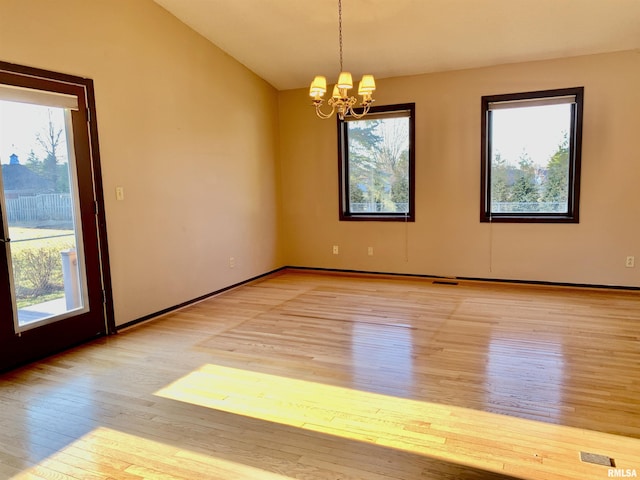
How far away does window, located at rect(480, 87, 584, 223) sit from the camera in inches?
202

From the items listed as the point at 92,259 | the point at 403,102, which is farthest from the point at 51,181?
the point at 403,102

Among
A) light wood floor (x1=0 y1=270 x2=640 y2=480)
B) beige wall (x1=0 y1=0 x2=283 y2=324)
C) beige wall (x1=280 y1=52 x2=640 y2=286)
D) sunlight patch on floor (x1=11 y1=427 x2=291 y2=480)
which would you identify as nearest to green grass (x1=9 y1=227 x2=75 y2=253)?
beige wall (x1=0 y1=0 x2=283 y2=324)

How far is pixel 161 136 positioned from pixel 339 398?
10.5 feet

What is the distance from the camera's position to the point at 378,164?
6.11m

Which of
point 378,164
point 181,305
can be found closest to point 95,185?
point 181,305

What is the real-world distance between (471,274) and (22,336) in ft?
15.7

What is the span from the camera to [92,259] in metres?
3.84

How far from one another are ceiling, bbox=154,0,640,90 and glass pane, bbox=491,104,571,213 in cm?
67

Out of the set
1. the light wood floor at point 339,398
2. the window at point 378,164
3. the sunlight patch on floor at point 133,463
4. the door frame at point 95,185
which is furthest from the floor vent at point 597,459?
the window at point 378,164

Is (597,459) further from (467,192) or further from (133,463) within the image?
(467,192)

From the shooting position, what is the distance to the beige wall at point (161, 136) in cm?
365

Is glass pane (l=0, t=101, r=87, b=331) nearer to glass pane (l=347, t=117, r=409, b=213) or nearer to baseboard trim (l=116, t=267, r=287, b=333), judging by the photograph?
baseboard trim (l=116, t=267, r=287, b=333)

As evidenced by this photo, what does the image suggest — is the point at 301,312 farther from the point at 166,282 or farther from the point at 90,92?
the point at 90,92

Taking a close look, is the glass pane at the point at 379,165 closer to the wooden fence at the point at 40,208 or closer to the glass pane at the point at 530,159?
the glass pane at the point at 530,159
